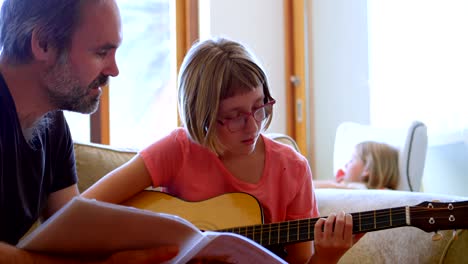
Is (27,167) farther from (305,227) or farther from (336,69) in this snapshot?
(336,69)

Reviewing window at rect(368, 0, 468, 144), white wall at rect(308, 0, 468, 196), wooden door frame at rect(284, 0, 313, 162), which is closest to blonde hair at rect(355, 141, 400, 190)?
window at rect(368, 0, 468, 144)

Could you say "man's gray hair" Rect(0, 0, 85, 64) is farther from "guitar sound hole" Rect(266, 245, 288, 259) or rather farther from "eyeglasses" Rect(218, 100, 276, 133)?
"guitar sound hole" Rect(266, 245, 288, 259)

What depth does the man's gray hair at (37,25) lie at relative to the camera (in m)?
1.27

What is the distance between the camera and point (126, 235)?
1030mm

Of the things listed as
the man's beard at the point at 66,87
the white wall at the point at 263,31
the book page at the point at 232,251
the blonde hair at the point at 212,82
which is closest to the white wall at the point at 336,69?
the white wall at the point at 263,31

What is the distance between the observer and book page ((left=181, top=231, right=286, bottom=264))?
99 centimetres

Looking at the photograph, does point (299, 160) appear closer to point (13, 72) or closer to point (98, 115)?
point (13, 72)

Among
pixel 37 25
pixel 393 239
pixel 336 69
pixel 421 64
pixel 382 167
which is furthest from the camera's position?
pixel 336 69

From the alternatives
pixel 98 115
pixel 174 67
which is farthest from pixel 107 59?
pixel 174 67

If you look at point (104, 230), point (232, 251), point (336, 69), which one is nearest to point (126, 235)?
point (104, 230)

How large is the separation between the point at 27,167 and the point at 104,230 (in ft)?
1.28

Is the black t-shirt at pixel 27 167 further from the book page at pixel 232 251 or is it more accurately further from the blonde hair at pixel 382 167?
the blonde hair at pixel 382 167

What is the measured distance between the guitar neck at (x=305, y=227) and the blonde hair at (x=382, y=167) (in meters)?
1.74

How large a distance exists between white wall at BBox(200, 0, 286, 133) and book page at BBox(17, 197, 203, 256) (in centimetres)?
280
